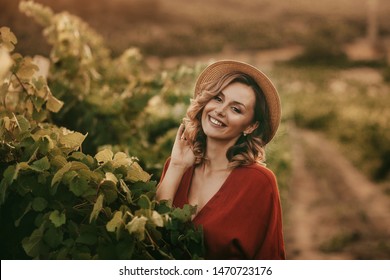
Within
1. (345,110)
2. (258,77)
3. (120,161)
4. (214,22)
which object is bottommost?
(345,110)

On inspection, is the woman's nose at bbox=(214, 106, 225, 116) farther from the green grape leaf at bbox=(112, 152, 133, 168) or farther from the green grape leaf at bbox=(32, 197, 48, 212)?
the green grape leaf at bbox=(32, 197, 48, 212)

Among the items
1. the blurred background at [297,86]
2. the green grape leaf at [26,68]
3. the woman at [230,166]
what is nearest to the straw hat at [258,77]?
the woman at [230,166]

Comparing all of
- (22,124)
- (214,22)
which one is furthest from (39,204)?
(214,22)

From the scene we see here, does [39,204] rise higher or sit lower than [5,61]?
lower

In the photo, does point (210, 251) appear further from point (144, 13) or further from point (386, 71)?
point (144, 13)

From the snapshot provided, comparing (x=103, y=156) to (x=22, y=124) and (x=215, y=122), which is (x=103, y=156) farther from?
(x=215, y=122)

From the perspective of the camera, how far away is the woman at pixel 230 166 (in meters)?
2.34

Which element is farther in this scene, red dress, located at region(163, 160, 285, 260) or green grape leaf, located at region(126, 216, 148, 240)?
red dress, located at region(163, 160, 285, 260)

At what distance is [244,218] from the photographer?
2.33 meters

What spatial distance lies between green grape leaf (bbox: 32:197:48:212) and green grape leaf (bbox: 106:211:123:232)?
0.25 m

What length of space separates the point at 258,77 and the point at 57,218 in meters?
0.87

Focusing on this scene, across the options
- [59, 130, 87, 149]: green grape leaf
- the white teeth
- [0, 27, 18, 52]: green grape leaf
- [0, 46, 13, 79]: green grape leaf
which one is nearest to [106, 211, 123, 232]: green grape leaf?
[59, 130, 87, 149]: green grape leaf

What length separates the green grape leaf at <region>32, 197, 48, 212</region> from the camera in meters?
2.18

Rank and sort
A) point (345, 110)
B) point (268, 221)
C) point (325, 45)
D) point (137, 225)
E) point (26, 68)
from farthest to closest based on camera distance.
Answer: point (325, 45) → point (345, 110) → point (26, 68) → point (268, 221) → point (137, 225)
